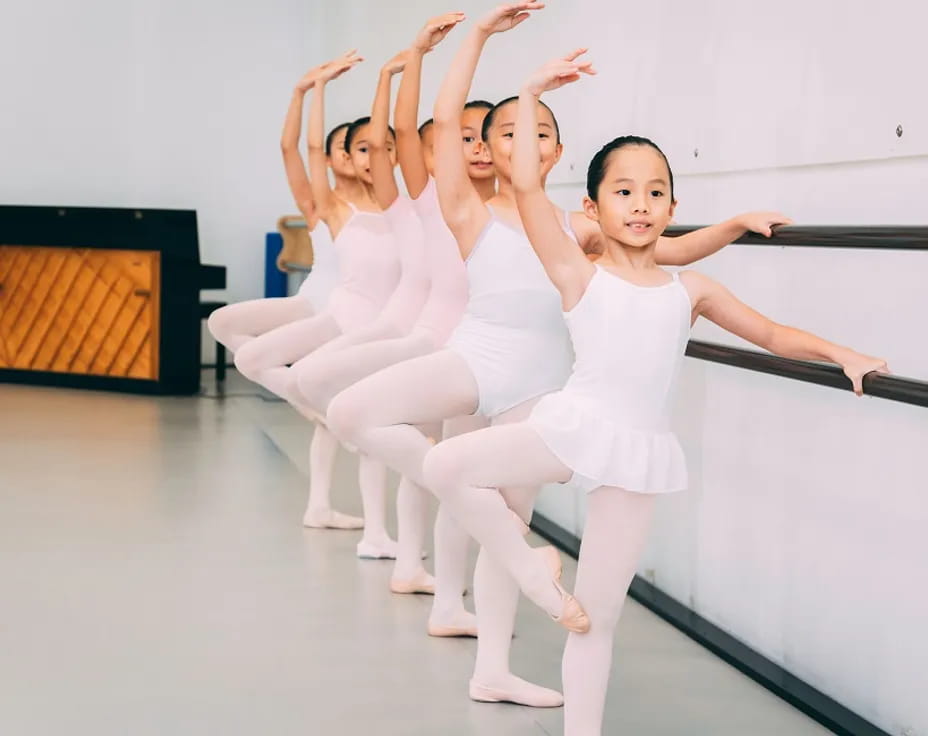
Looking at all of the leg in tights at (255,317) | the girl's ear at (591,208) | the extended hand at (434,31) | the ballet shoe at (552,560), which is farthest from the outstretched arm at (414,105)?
the leg in tights at (255,317)

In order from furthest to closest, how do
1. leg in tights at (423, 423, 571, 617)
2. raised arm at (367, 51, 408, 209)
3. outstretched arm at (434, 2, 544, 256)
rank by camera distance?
1. raised arm at (367, 51, 408, 209)
2. outstretched arm at (434, 2, 544, 256)
3. leg in tights at (423, 423, 571, 617)

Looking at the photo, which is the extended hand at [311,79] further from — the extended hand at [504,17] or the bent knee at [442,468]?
the bent knee at [442,468]

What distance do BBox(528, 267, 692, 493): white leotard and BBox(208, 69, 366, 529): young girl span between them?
2.20 meters

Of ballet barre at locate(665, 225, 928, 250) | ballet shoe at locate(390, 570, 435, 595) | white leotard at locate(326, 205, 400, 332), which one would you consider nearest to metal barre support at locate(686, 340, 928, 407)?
ballet barre at locate(665, 225, 928, 250)

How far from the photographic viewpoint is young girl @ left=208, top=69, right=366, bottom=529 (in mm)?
4586

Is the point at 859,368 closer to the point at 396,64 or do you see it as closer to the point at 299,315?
the point at 396,64

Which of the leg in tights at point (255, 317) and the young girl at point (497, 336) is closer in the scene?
the young girl at point (497, 336)

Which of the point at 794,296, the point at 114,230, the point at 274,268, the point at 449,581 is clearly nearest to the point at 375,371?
the point at 449,581

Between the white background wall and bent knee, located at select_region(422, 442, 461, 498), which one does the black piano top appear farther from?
bent knee, located at select_region(422, 442, 461, 498)

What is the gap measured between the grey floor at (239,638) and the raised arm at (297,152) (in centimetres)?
110

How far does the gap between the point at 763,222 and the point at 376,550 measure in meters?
2.16

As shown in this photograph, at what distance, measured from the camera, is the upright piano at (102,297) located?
8.54m

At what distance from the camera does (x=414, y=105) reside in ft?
11.3

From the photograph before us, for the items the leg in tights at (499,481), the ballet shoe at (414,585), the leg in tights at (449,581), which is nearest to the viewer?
the leg in tights at (499,481)
